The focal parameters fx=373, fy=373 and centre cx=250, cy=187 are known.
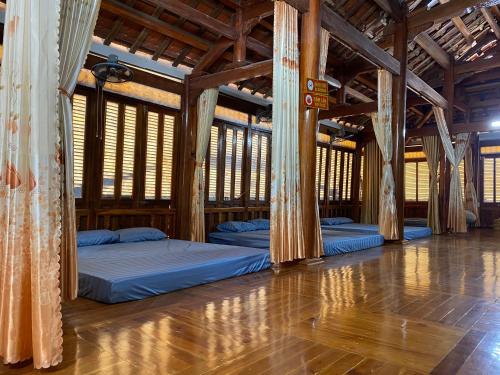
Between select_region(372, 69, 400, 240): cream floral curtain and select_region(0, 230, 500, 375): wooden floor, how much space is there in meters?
2.72

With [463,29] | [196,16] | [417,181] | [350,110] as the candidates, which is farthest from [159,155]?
[417,181]

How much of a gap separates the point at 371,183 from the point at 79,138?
7.43 meters

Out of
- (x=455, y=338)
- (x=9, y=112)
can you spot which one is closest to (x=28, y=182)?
(x=9, y=112)

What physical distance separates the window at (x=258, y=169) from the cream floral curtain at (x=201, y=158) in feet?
5.41

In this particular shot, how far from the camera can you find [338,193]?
31.8 ft

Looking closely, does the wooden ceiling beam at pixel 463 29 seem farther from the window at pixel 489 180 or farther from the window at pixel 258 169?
the window at pixel 258 169

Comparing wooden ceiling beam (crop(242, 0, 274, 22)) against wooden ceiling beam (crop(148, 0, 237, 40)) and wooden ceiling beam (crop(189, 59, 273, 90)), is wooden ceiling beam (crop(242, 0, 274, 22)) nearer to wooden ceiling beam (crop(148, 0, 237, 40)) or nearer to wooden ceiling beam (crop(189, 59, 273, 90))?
wooden ceiling beam (crop(148, 0, 237, 40))

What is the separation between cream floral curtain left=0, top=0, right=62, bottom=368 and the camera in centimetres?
160

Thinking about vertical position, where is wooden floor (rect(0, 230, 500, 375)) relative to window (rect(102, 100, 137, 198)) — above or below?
below

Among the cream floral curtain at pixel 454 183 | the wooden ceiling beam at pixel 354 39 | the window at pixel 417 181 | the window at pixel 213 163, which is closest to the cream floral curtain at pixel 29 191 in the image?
the wooden ceiling beam at pixel 354 39

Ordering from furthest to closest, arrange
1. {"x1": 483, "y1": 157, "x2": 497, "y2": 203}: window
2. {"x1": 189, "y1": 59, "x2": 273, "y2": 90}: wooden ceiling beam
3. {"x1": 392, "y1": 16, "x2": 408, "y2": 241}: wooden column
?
{"x1": 483, "y1": 157, "x2": 497, "y2": 203}: window → {"x1": 392, "y1": 16, "x2": 408, "y2": 241}: wooden column → {"x1": 189, "y1": 59, "x2": 273, "y2": 90}: wooden ceiling beam

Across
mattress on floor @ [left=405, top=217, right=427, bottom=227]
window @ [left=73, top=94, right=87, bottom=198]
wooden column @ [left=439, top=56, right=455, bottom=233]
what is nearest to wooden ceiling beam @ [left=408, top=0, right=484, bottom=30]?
wooden column @ [left=439, top=56, right=455, bottom=233]

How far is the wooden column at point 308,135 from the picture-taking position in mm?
4156

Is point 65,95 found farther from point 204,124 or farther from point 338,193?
point 338,193
